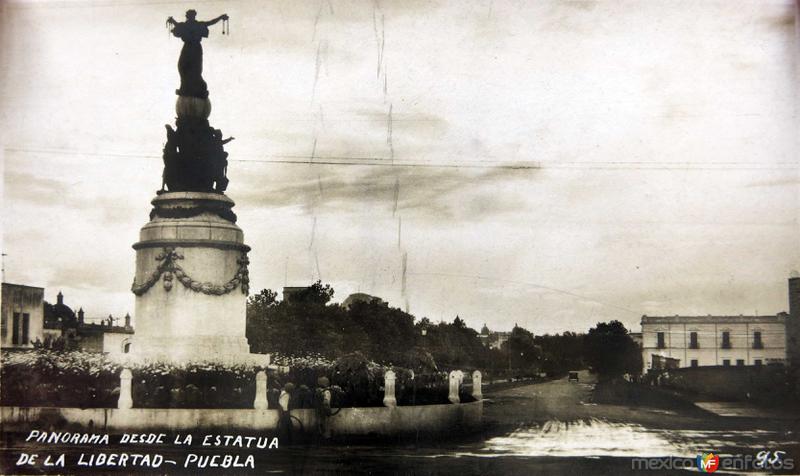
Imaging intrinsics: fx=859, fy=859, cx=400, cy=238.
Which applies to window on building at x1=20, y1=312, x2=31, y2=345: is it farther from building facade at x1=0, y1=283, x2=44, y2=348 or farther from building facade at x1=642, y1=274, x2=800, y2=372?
building facade at x1=642, y1=274, x2=800, y2=372

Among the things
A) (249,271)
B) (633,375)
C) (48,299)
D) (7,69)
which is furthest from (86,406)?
(633,375)

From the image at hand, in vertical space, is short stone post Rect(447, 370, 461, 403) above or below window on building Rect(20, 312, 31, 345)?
below

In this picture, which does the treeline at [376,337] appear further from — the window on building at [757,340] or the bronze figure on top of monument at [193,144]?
the bronze figure on top of monument at [193,144]

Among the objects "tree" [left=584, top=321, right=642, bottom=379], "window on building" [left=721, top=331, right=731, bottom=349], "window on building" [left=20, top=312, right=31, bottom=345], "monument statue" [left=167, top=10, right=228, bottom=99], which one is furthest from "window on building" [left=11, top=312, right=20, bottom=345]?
"window on building" [left=721, top=331, right=731, bottom=349]

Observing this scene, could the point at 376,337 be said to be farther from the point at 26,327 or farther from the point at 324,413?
the point at 324,413

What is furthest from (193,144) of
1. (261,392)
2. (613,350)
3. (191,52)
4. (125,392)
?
(613,350)

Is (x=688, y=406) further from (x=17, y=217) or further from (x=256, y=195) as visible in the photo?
(x=17, y=217)
